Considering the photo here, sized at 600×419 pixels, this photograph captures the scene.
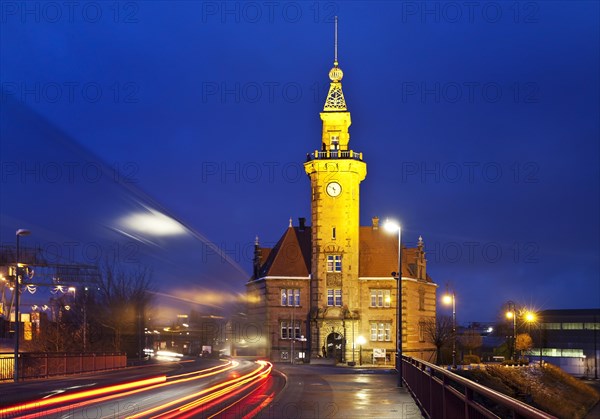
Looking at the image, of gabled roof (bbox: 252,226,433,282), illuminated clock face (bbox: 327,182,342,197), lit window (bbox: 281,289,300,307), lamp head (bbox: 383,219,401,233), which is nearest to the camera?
lamp head (bbox: 383,219,401,233)

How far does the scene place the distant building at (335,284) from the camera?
3157 inches

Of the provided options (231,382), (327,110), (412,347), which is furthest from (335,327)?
(231,382)

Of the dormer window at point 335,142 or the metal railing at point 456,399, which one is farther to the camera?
the dormer window at point 335,142

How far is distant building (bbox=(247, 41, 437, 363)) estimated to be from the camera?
80188 millimetres

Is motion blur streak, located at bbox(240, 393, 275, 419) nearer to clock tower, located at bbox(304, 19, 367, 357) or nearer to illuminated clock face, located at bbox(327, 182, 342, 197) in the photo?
clock tower, located at bbox(304, 19, 367, 357)

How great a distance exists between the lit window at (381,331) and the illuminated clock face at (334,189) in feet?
46.5

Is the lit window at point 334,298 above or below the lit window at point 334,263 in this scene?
below

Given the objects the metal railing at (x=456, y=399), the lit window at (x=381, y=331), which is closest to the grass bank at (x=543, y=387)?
the lit window at (x=381, y=331)

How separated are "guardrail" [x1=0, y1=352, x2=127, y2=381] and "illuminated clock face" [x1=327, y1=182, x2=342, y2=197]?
3376 centimetres

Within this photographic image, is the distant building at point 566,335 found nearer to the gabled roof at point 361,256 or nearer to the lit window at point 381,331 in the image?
the gabled roof at point 361,256

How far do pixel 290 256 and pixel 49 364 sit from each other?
4467cm

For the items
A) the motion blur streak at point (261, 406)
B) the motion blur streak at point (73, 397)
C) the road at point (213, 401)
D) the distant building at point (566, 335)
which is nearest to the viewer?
the motion blur streak at point (261, 406)

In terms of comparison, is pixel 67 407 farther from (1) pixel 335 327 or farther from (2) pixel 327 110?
(2) pixel 327 110

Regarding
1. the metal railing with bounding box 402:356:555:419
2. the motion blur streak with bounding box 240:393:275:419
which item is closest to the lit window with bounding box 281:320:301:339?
the motion blur streak with bounding box 240:393:275:419
